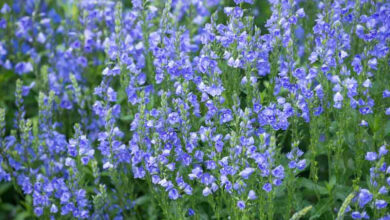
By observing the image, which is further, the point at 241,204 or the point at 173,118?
the point at 173,118

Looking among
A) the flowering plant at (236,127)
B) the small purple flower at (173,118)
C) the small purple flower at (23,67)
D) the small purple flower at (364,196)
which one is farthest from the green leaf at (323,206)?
the small purple flower at (23,67)

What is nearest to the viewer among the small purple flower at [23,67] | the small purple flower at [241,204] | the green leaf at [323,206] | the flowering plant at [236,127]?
the small purple flower at [241,204]

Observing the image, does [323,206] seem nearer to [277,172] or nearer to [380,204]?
[380,204]

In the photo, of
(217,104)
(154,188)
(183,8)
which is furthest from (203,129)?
(183,8)

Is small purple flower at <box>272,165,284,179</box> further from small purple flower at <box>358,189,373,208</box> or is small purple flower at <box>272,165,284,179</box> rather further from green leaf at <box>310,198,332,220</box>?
green leaf at <box>310,198,332,220</box>

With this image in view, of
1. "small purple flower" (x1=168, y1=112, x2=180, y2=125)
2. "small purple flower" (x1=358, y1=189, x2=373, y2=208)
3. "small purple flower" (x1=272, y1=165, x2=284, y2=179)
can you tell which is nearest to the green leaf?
"small purple flower" (x1=358, y1=189, x2=373, y2=208)

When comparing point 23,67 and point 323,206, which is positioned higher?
point 23,67

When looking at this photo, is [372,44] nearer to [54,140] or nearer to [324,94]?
[324,94]

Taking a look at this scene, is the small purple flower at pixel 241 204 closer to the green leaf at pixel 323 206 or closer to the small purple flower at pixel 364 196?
the small purple flower at pixel 364 196

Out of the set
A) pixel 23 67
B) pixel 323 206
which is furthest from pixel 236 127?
pixel 23 67

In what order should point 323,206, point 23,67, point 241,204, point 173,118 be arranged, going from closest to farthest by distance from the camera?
1. point 241,204
2. point 173,118
3. point 323,206
4. point 23,67

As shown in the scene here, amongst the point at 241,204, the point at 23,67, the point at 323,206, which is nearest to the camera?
the point at 241,204
